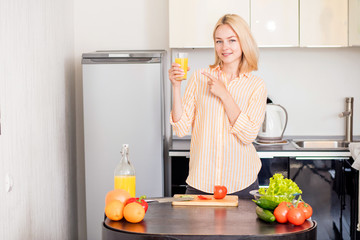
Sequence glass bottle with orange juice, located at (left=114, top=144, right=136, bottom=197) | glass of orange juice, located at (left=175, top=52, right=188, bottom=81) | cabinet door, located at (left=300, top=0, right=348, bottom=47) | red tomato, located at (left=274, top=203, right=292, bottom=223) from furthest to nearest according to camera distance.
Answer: cabinet door, located at (left=300, top=0, right=348, bottom=47), glass of orange juice, located at (left=175, top=52, right=188, bottom=81), glass bottle with orange juice, located at (left=114, top=144, right=136, bottom=197), red tomato, located at (left=274, top=203, right=292, bottom=223)

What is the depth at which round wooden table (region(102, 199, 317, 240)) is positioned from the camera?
2.00 meters

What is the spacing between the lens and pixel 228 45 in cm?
285

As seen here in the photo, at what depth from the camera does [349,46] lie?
4113mm

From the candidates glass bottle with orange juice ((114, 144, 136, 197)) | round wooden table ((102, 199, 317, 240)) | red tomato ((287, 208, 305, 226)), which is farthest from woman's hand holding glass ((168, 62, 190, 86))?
red tomato ((287, 208, 305, 226))

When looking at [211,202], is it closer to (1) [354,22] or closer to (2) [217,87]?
(2) [217,87]

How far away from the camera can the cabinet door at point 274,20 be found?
397 cm

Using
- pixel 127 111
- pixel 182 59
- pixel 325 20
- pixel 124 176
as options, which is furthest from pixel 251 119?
pixel 325 20

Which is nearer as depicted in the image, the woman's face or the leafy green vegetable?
the leafy green vegetable

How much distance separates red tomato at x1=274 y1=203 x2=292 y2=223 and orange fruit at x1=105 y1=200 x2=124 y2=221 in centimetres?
58

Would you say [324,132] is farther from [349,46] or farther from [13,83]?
[13,83]

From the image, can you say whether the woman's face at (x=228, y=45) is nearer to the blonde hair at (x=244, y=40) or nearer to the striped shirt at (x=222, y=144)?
the blonde hair at (x=244, y=40)

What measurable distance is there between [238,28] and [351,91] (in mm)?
1885

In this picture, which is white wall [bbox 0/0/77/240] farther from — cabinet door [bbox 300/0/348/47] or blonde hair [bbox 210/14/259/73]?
cabinet door [bbox 300/0/348/47]

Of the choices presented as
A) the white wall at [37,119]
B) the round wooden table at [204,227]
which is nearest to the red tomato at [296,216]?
the round wooden table at [204,227]
